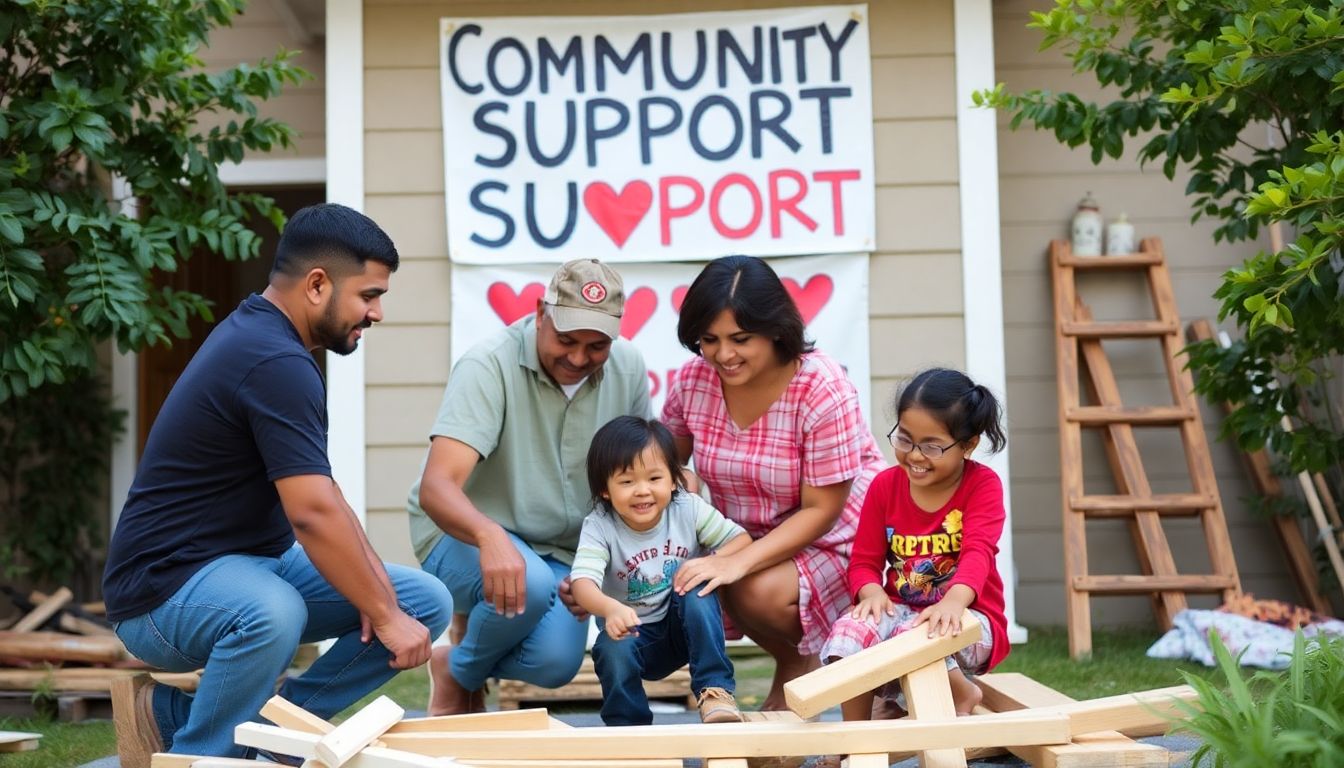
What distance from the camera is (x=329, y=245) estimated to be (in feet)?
8.73

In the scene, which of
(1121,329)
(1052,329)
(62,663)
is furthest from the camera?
(1052,329)

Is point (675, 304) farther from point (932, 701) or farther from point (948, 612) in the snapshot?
point (932, 701)

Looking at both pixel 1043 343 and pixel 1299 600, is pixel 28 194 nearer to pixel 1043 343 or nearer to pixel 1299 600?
pixel 1043 343

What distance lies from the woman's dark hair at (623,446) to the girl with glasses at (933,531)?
47 centimetres

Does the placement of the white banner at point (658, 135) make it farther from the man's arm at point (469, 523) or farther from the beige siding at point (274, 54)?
the man's arm at point (469, 523)

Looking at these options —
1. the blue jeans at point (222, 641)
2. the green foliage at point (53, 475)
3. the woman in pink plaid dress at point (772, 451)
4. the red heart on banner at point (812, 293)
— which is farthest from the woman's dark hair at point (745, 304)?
the green foliage at point (53, 475)

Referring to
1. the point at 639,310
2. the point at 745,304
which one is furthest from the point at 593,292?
the point at 639,310

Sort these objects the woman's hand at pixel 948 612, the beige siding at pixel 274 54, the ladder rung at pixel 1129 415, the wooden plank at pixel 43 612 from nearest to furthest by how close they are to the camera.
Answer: the woman's hand at pixel 948 612
the wooden plank at pixel 43 612
the ladder rung at pixel 1129 415
the beige siding at pixel 274 54

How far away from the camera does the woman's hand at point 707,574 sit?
298 cm

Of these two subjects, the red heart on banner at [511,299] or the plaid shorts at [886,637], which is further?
the red heart on banner at [511,299]

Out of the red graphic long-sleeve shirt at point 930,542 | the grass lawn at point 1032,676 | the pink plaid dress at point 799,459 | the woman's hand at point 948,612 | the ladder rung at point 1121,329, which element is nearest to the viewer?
the woman's hand at point 948,612

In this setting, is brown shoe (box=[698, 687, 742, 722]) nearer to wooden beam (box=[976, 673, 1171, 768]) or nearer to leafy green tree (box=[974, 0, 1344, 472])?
wooden beam (box=[976, 673, 1171, 768])

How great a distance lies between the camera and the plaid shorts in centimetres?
283

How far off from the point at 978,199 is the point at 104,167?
2996 mm
